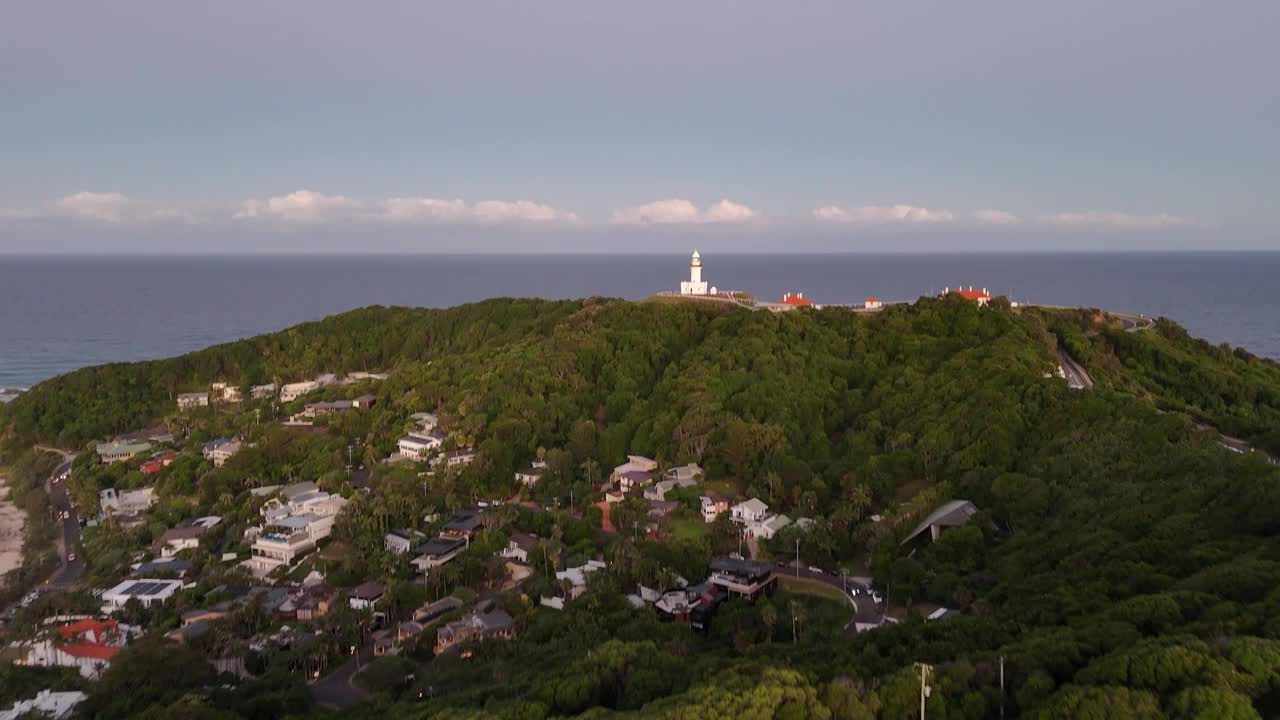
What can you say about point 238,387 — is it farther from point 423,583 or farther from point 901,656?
point 901,656

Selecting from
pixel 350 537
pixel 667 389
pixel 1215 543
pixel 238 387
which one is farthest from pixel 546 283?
pixel 1215 543

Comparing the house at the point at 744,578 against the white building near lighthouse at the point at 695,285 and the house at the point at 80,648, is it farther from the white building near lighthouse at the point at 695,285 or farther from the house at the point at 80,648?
the white building near lighthouse at the point at 695,285

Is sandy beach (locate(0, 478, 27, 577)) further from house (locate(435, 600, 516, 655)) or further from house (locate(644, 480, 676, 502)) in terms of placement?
house (locate(644, 480, 676, 502))

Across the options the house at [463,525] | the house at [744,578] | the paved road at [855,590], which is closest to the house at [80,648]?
the house at [463,525]

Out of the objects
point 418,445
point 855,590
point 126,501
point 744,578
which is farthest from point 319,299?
point 855,590

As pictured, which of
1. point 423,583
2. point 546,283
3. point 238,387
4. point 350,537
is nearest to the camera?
point 423,583
